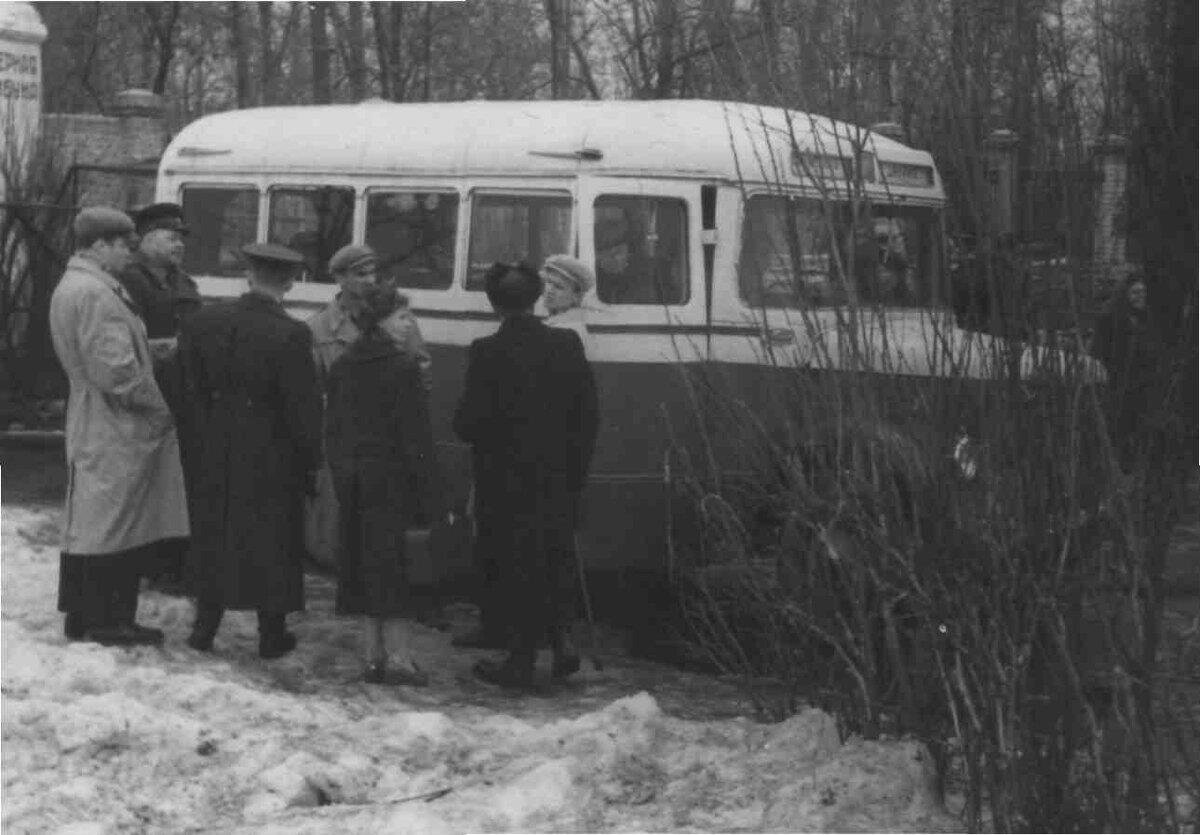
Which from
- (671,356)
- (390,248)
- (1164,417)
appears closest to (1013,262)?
(1164,417)

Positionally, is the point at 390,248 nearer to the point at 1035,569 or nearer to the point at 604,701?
the point at 604,701

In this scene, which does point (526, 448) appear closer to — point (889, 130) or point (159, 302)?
point (159, 302)

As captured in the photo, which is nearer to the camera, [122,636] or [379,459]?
[379,459]

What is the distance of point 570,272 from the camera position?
10312 mm

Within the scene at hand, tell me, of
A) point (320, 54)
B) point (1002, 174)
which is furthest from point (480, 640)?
point (320, 54)

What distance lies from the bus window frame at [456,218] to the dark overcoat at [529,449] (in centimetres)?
160

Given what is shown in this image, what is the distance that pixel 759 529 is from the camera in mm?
7930

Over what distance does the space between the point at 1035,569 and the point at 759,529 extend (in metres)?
1.67

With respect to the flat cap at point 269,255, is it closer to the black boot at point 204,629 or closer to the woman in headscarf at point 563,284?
the woman in headscarf at point 563,284

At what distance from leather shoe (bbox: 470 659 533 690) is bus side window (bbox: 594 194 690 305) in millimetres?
1787

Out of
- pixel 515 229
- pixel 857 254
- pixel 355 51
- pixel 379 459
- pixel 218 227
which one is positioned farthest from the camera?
pixel 355 51

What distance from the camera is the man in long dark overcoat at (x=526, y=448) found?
31.9ft

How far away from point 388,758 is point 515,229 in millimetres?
3599

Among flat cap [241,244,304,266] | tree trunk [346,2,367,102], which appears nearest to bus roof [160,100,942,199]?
flat cap [241,244,304,266]
